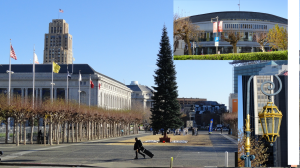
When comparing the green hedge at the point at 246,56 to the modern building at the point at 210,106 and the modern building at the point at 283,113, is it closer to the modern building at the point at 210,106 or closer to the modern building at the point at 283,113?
the modern building at the point at 210,106

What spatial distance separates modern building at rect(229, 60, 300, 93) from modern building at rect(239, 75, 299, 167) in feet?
2.58

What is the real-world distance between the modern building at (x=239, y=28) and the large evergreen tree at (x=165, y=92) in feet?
63.3

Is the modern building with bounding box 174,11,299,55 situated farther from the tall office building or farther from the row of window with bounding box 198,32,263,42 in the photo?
the tall office building

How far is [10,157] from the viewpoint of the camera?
107ft

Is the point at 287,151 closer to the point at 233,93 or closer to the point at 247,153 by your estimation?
the point at 247,153

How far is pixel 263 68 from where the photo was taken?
25109 millimetres

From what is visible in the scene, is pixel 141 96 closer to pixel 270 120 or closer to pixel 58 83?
pixel 58 83

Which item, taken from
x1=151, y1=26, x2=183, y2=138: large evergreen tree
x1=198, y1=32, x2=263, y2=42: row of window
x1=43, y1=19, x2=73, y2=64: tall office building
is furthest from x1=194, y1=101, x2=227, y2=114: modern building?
x1=43, y1=19, x2=73, y2=64: tall office building

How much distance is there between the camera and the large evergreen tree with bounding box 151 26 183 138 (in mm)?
49812

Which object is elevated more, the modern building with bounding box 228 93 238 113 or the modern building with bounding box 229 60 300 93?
the modern building with bounding box 229 60 300 93

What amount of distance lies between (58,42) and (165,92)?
134m

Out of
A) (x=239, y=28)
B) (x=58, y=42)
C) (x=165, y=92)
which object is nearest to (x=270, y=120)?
(x=239, y=28)

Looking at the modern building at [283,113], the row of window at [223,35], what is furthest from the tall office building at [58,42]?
the modern building at [283,113]

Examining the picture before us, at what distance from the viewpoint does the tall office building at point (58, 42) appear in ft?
517
